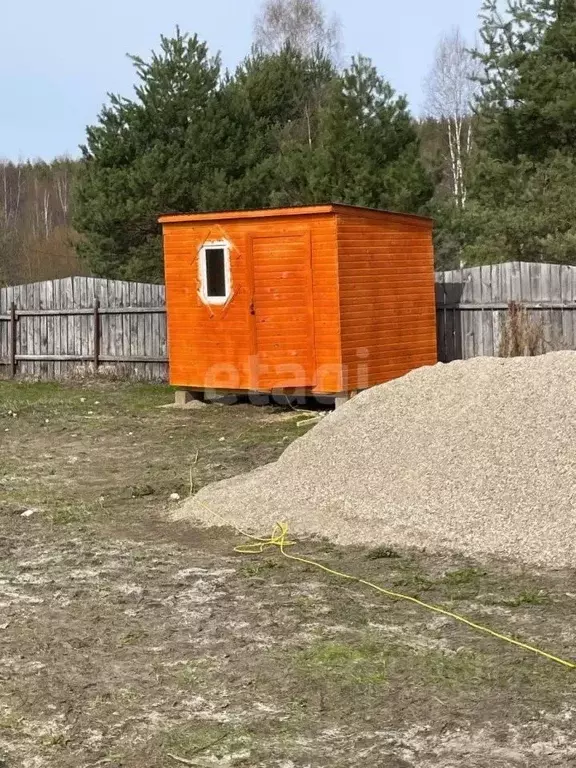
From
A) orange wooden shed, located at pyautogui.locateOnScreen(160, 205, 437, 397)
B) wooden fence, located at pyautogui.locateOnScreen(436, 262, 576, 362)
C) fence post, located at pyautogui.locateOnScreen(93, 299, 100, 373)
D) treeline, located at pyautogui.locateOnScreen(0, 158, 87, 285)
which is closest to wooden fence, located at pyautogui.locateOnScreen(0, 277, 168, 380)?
fence post, located at pyautogui.locateOnScreen(93, 299, 100, 373)

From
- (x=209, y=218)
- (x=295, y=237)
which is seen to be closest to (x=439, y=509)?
(x=295, y=237)

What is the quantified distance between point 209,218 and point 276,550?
7.35 m

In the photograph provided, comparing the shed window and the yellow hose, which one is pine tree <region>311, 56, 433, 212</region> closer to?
the shed window

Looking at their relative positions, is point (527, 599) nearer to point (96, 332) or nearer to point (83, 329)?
point (96, 332)

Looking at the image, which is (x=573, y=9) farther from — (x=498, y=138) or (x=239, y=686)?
(x=239, y=686)

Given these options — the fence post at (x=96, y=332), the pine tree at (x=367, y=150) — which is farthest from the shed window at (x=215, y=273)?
the pine tree at (x=367, y=150)

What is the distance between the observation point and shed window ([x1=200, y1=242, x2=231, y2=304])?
41.8 feet

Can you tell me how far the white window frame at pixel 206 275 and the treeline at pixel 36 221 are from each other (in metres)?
21.5

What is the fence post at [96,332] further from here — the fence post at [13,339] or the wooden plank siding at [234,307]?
the wooden plank siding at [234,307]

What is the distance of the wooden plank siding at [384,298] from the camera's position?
12.2 meters

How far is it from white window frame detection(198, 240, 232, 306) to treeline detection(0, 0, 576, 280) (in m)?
5.87

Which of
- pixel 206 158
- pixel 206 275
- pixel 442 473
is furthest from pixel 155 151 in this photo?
pixel 442 473

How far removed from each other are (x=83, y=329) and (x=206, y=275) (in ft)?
15.6

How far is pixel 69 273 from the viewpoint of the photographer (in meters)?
38.5
